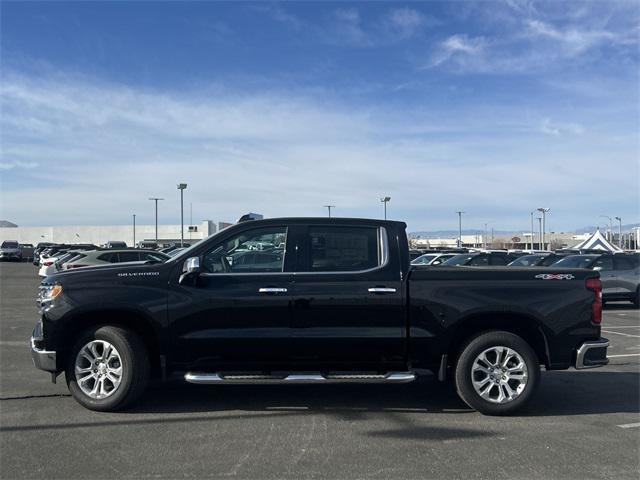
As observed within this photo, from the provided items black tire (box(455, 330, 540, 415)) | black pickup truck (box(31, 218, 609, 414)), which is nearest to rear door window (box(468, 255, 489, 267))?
black pickup truck (box(31, 218, 609, 414))

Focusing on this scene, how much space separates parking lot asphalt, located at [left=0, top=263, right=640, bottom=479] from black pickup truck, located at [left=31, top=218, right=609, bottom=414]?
403 mm

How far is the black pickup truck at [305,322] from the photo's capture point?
6.08 meters

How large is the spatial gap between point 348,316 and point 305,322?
423mm

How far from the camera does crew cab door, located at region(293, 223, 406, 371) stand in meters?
6.10

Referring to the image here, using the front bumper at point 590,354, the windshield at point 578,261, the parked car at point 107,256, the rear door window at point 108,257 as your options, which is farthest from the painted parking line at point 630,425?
the rear door window at point 108,257

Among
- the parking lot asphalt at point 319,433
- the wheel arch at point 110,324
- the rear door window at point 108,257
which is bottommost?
the parking lot asphalt at point 319,433

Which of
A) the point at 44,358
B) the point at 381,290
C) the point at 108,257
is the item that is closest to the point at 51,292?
the point at 44,358

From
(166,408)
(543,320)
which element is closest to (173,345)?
(166,408)

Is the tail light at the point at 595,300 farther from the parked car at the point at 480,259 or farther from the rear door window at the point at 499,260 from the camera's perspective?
the rear door window at the point at 499,260

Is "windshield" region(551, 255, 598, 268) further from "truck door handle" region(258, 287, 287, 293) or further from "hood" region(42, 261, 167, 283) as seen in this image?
"hood" region(42, 261, 167, 283)

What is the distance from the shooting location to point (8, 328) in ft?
40.7

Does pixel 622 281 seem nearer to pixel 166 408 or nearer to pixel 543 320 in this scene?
pixel 543 320

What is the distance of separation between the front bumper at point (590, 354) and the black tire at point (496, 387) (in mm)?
427

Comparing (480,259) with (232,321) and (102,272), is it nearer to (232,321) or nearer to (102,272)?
(232,321)
